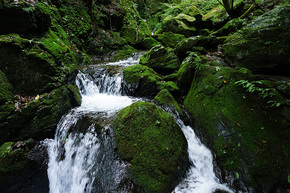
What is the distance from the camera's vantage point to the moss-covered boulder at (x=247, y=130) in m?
3.01

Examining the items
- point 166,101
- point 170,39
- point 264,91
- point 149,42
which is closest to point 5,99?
point 166,101

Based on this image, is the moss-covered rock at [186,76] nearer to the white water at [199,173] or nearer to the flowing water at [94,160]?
the flowing water at [94,160]

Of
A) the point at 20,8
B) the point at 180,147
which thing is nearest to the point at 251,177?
the point at 180,147

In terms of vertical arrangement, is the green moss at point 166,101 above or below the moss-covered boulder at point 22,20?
below

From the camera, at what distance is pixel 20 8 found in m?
4.50

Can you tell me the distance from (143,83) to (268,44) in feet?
15.7

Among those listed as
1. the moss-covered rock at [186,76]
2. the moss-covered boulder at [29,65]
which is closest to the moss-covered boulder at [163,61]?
the moss-covered rock at [186,76]

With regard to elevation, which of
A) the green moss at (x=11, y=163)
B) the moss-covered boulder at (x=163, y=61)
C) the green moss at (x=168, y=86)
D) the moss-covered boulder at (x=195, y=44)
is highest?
the moss-covered boulder at (x=195, y=44)

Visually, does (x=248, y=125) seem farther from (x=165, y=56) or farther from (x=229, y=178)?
(x=165, y=56)

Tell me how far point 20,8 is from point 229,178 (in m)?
8.11

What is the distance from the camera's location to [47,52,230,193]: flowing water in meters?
3.04

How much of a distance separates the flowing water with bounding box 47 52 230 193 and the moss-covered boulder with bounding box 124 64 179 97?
6.14 ft

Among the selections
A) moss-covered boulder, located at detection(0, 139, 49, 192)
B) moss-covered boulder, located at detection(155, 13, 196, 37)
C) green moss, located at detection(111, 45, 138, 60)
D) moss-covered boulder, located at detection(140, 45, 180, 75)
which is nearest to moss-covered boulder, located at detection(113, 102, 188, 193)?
moss-covered boulder, located at detection(0, 139, 49, 192)

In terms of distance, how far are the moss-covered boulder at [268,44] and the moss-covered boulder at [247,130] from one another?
4.52 feet
